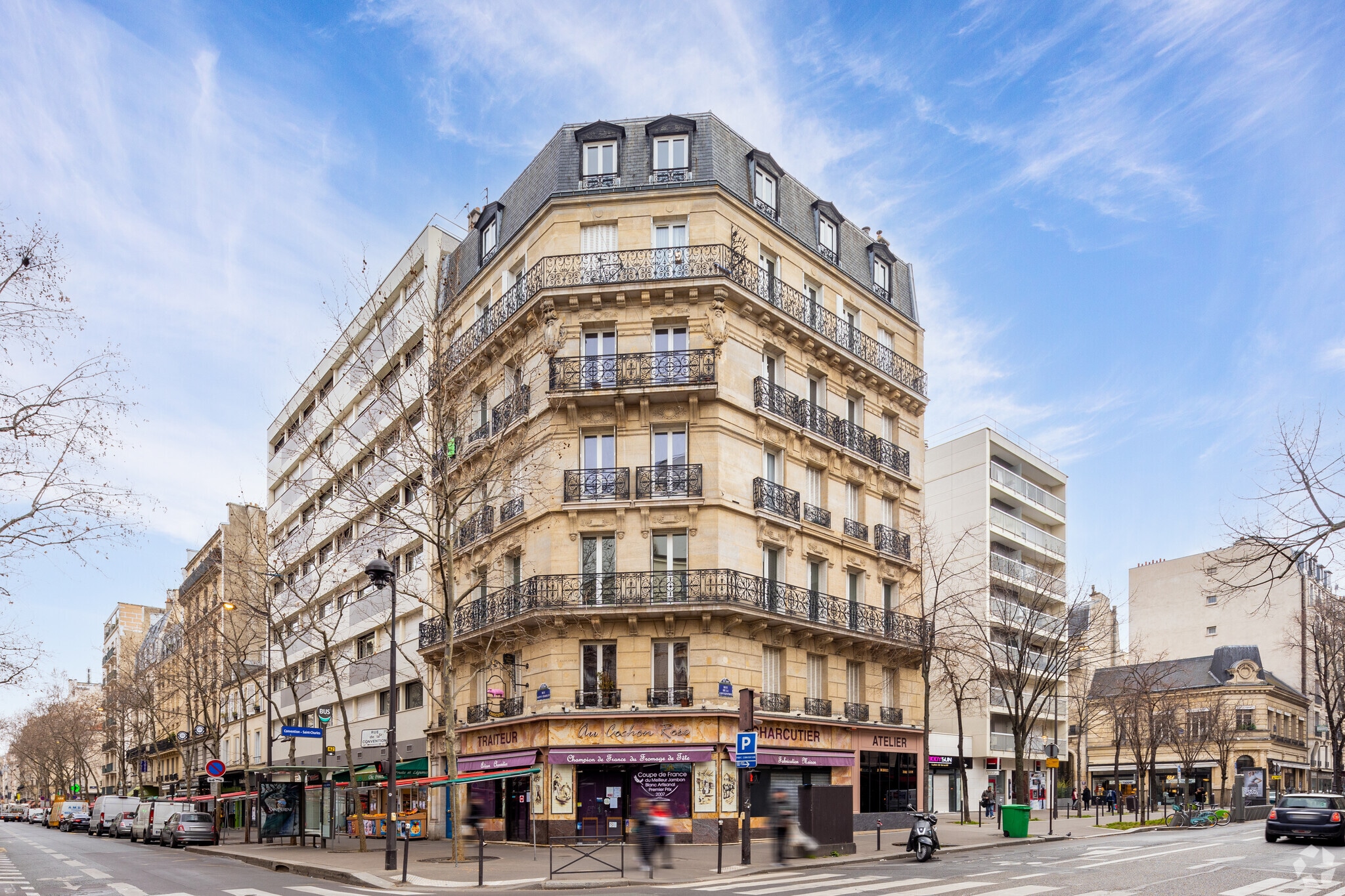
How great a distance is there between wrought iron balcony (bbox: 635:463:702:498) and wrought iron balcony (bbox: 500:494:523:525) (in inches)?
147

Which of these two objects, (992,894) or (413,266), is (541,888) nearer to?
(992,894)

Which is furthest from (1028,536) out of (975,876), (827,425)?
(975,876)

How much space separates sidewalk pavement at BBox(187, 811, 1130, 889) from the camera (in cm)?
1944

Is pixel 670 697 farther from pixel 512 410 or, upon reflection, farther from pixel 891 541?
pixel 891 541

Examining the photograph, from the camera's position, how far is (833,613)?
32594mm

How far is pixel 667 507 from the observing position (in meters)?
29.2

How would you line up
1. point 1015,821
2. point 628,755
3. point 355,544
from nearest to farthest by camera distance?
point 628,755, point 1015,821, point 355,544

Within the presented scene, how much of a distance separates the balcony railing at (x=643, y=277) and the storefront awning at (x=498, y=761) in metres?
10.3

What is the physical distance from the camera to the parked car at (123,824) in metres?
48.0

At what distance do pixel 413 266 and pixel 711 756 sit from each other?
23542 millimetres

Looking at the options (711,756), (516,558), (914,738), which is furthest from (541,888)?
(914,738)

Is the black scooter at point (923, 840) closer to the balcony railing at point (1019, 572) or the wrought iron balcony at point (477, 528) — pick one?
the wrought iron balcony at point (477, 528)

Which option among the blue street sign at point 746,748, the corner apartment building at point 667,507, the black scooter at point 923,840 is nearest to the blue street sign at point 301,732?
the corner apartment building at point 667,507

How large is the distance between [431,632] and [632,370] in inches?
464
